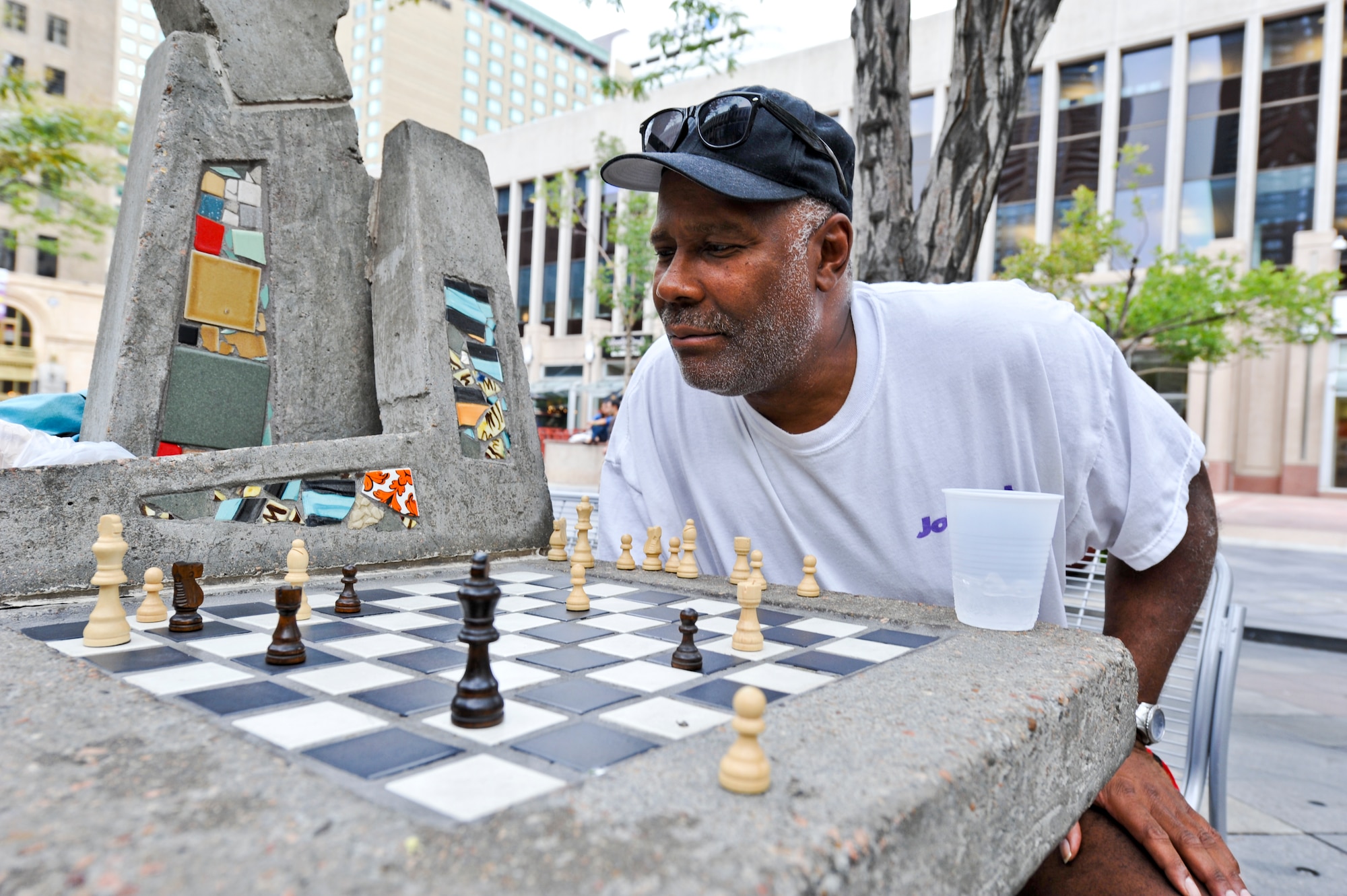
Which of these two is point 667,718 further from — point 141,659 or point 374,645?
point 141,659

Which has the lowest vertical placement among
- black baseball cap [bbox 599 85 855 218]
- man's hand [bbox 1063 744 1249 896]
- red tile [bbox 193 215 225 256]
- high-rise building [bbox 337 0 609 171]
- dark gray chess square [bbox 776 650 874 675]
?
man's hand [bbox 1063 744 1249 896]

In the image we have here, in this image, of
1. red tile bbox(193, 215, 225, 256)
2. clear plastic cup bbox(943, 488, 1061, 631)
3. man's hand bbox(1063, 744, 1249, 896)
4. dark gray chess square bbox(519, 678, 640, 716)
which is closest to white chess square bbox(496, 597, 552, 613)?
dark gray chess square bbox(519, 678, 640, 716)

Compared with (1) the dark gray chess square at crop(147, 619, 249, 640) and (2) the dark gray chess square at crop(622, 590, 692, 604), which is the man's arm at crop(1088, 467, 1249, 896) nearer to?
(2) the dark gray chess square at crop(622, 590, 692, 604)

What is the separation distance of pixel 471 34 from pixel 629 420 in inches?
3194

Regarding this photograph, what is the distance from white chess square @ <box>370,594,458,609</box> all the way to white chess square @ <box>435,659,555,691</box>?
526 millimetres

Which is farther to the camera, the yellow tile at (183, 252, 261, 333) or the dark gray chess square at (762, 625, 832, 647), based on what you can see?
the yellow tile at (183, 252, 261, 333)

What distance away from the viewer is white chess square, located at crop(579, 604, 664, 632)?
1.70m

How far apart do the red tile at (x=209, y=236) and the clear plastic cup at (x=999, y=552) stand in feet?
8.46

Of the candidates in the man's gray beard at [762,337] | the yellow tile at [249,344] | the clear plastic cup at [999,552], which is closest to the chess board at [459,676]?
the clear plastic cup at [999,552]

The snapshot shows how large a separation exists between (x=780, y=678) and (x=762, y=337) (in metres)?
1.06

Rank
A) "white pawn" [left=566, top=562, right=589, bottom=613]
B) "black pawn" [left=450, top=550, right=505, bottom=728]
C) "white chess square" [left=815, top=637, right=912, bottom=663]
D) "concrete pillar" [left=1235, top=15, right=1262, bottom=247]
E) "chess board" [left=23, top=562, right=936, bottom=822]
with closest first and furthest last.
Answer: "chess board" [left=23, top=562, right=936, bottom=822] < "black pawn" [left=450, top=550, right=505, bottom=728] < "white chess square" [left=815, top=637, right=912, bottom=663] < "white pawn" [left=566, top=562, right=589, bottom=613] < "concrete pillar" [left=1235, top=15, right=1262, bottom=247]

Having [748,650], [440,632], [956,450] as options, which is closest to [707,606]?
[748,650]

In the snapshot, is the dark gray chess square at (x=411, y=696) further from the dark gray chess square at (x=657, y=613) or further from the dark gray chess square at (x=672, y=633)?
the dark gray chess square at (x=657, y=613)

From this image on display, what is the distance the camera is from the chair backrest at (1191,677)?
2150mm
